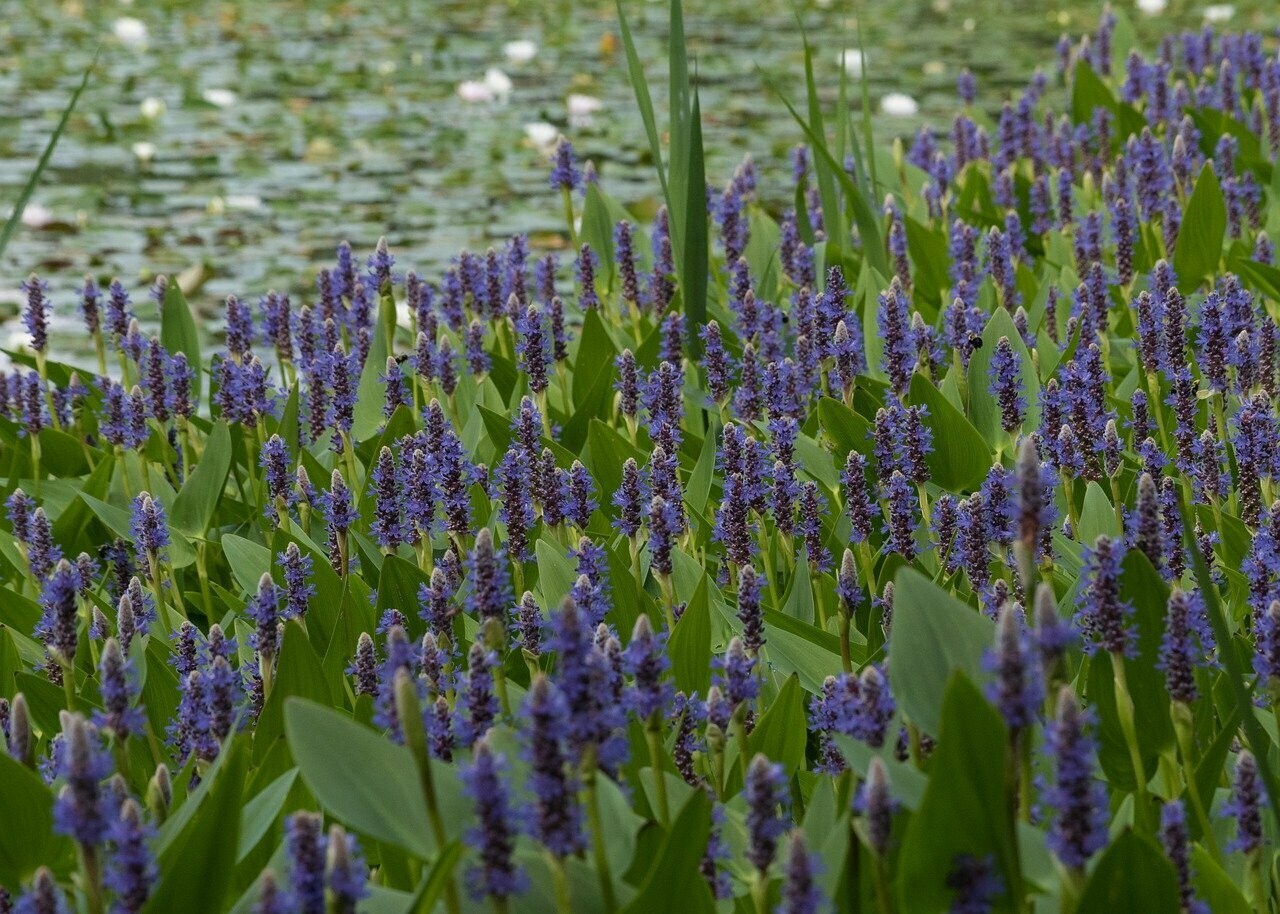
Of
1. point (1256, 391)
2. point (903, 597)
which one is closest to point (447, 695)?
point (903, 597)

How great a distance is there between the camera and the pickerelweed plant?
1846mm

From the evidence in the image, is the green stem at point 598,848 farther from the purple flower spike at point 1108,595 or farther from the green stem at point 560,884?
the purple flower spike at point 1108,595

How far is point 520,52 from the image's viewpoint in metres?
11.9

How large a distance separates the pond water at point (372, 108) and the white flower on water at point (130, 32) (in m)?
0.06

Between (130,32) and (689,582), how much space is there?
1099 centimetres

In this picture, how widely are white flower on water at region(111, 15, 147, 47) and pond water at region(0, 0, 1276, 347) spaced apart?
0.06 meters

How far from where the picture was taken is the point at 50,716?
2840mm

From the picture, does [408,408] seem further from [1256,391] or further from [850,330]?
[1256,391]

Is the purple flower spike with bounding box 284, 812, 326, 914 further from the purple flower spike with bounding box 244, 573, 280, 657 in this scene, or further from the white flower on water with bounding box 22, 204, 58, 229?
A: the white flower on water with bounding box 22, 204, 58, 229

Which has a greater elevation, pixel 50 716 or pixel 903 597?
pixel 903 597

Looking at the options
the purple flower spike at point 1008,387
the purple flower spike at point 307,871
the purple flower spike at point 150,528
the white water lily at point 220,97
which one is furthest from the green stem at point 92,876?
the white water lily at point 220,97

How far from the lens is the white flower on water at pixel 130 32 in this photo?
12.6m

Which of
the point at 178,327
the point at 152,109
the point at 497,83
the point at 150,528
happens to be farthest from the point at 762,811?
the point at 152,109

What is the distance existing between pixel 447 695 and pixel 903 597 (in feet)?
2.89
